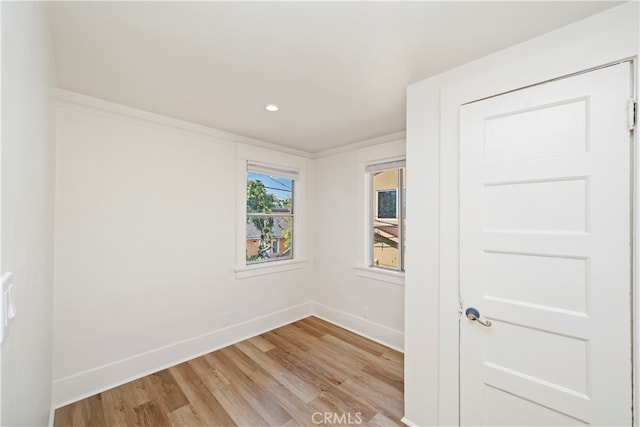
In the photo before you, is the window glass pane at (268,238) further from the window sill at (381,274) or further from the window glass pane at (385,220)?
the window glass pane at (385,220)

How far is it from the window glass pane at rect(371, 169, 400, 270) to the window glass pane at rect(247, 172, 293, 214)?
3.85 ft

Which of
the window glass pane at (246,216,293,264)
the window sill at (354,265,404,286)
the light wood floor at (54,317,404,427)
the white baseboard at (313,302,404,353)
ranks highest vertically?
the window glass pane at (246,216,293,264)

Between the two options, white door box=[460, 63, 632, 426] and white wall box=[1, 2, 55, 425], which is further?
white door box=[460, 63, 632, 426]

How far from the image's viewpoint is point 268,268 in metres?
3.29

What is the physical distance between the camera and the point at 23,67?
32.8 inches

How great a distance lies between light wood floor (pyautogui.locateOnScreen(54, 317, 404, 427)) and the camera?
186 cm

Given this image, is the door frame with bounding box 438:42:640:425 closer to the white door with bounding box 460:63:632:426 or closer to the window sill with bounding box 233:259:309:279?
the white door with bounding box 460:63:632:426

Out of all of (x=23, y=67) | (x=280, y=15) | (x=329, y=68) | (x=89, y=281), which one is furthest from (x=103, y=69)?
(x=89, y=281)

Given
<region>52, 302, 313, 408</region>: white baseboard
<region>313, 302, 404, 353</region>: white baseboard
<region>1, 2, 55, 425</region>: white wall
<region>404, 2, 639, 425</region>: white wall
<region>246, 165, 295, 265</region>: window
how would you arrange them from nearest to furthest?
1. <region>1, 2, 55, 425</region>: white wall
2. <region>404, 2, 639, 425</region>: white wall
3. <region>52, 302, 313, 408</region>: white baseboard
4. <region>313, 302, 404, 353</region>: white baseboard
5. <region>246, 165, 295, 265</region>: window

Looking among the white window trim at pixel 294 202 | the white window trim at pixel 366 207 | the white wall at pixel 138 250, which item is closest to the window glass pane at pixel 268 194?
the white window trim at pixel 294 202

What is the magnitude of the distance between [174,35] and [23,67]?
2.34 feet

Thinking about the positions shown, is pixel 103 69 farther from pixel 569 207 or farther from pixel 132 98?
pixel 569 207

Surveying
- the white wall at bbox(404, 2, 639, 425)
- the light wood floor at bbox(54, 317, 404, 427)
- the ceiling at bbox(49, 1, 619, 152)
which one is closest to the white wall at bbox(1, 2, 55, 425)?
the ceiling at bbox(49, 1, 619, 152)

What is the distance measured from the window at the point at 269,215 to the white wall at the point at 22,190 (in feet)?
6.90
